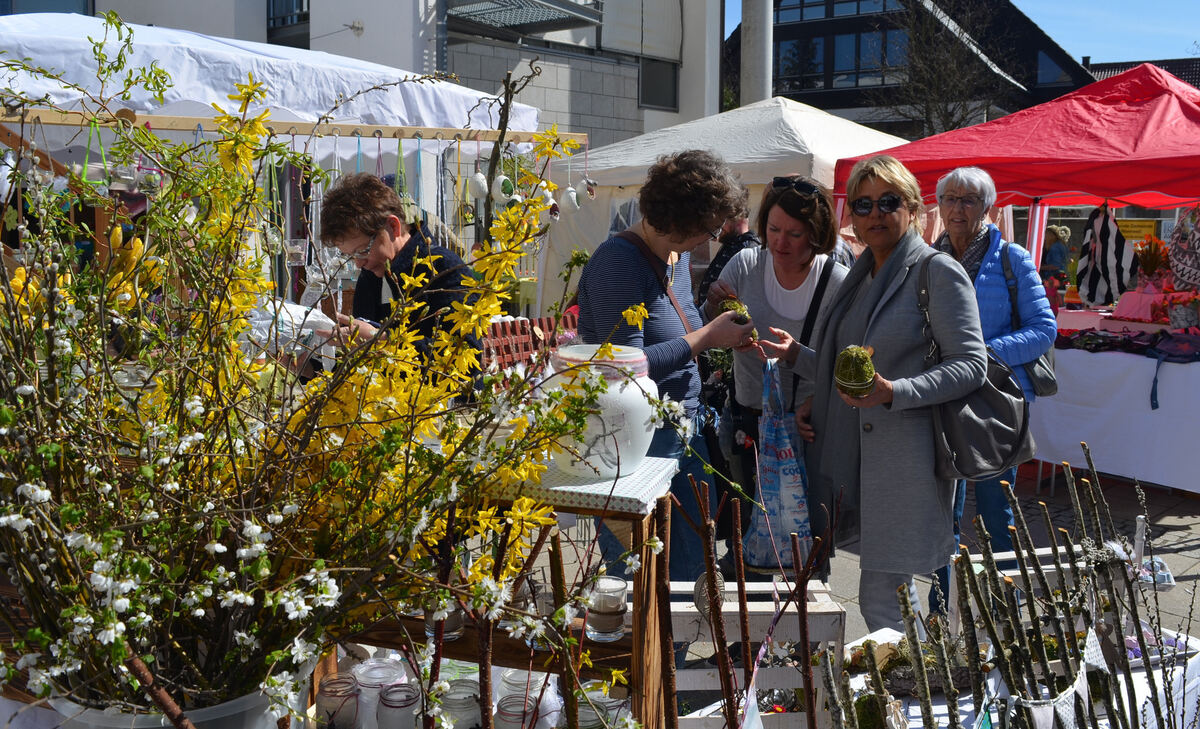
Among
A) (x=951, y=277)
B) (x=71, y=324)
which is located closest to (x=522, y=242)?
(x=71, y=324)

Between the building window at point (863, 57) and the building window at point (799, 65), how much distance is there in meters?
0.57

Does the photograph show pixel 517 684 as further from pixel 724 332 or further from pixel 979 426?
pixel 979 426

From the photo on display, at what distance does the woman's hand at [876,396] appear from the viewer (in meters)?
2.55

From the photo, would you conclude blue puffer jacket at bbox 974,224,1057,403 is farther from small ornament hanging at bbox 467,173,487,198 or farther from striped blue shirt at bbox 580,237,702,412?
small ornament hanging at bbox 467,173,487,198

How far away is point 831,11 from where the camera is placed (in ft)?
93.6

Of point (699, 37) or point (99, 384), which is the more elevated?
point (699, 37)

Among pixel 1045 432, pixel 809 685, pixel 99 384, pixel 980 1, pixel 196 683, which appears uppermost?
pixel 980 1

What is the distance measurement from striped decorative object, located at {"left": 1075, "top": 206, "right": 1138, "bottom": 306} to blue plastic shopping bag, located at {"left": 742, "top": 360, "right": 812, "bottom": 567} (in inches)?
313

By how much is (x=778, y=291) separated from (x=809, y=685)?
1928 millimetres

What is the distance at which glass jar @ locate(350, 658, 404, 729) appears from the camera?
70.4 inches

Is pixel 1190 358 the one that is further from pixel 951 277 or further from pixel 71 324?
pixel 71 324

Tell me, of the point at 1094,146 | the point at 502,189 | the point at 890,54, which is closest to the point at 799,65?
the point at 890,54

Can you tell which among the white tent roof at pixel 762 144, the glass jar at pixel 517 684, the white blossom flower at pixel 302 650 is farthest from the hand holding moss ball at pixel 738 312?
the white tent roof at pixel 762 144

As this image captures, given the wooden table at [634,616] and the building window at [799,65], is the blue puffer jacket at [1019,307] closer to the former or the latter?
the wooden table at [634,616]
